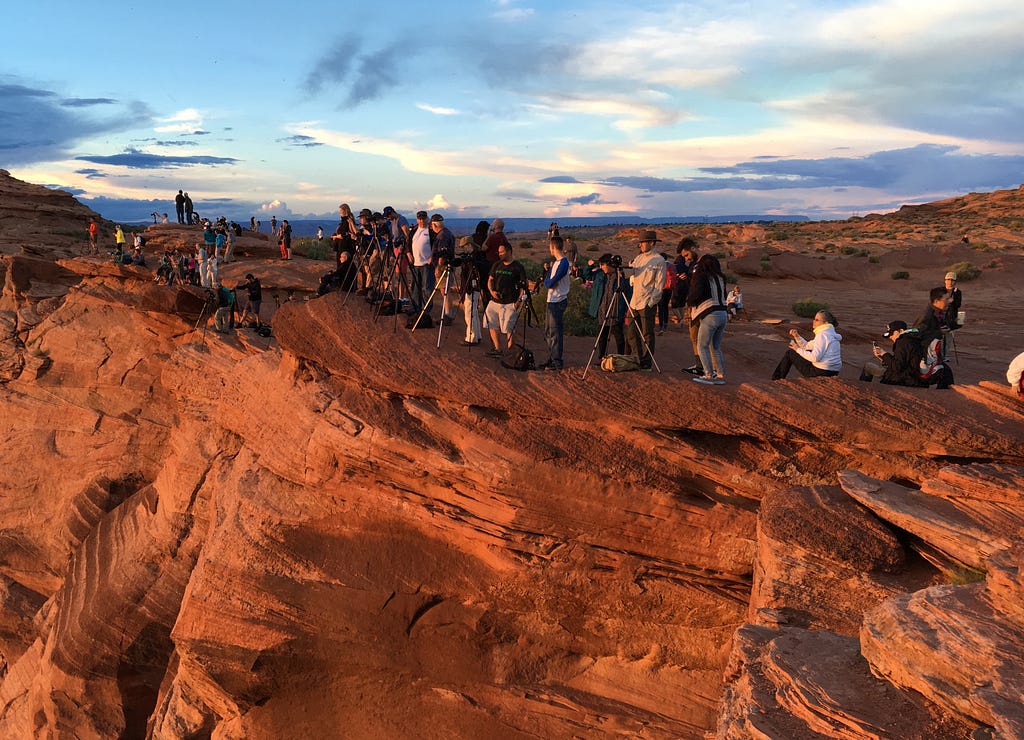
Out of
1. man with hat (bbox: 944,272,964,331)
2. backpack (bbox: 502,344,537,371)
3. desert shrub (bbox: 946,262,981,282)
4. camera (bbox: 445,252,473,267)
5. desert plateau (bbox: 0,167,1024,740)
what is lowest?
desert plateau (bbox: 0,167,1024,740)

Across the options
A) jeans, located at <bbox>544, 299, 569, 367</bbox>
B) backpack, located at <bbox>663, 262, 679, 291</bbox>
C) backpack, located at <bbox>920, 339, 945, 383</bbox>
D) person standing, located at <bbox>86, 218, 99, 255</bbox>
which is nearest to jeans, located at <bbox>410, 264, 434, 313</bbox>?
jeans, located at <bbox>544, 299, 569, 367</bbox>

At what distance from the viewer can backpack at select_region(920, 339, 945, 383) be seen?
11086mm

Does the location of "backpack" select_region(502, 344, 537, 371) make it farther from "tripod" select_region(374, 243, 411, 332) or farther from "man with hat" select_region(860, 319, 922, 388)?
"man with hat" select_region(860, 319, 922, 388)

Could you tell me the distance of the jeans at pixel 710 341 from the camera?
37.4 feet

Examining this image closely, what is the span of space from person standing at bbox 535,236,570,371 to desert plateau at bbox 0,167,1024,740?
974 mm

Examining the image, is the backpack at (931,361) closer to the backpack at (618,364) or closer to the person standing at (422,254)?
the backpack at (618,364)

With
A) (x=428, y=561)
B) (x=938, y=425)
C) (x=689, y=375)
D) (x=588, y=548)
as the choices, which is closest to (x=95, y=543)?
(x=428, y=561)

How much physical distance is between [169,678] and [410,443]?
9.81m

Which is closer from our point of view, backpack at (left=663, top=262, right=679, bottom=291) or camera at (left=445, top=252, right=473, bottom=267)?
camera at (left=445, top=252, right=473, bottom=267)

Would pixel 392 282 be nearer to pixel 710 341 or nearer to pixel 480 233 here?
pixel 480 233

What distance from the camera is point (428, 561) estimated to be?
41.0ft

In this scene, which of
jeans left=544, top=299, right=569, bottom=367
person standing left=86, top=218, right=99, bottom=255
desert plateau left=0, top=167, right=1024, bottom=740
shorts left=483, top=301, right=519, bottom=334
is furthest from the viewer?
person standing left=86, top=218, right=99, bottom=255

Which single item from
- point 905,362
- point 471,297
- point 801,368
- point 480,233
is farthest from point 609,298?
point 905,362

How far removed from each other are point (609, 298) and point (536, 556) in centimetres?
602
